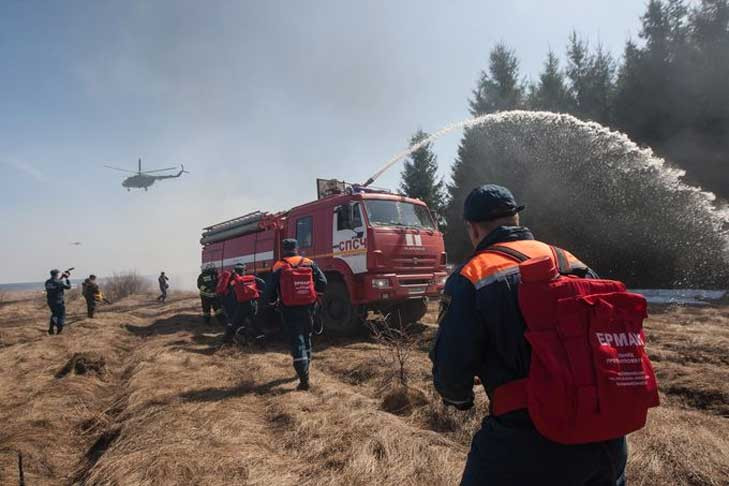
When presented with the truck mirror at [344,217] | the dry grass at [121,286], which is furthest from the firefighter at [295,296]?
the dry grass at [121,286]

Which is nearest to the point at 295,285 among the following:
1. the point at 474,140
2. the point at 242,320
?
the point at 242,320

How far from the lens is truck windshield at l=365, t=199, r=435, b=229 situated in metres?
8.21

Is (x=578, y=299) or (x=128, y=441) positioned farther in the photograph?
(x=128, y=441)

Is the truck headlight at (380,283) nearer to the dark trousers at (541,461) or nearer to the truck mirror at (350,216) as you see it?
the truck mirror at (350,216)

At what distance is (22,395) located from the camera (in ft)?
18.5

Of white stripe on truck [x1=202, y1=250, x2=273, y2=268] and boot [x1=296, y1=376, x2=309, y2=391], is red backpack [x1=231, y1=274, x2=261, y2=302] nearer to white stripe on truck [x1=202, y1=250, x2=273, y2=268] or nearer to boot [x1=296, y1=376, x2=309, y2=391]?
white stripe on truck [x1=202, y1=250, x2=273, y2=268]

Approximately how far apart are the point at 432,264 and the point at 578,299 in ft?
24.0

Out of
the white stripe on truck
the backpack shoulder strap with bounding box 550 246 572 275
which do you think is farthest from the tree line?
the backpack shoulder strap with bounding box 550 246 572 275

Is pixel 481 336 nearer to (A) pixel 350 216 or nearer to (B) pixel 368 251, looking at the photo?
(B) pixel 368 251

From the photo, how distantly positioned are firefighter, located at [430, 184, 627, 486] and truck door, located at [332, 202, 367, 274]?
6.14m

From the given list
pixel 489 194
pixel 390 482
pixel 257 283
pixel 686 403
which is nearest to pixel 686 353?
pixel 686 403

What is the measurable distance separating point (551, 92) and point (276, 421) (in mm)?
24175

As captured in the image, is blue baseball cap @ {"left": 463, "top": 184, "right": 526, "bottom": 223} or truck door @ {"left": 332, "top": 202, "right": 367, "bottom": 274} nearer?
blue baseball cap @ {"left": 463, "top": 184, "right": 526, "bottom": 223}

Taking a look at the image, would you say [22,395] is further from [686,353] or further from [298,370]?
[686,353]
